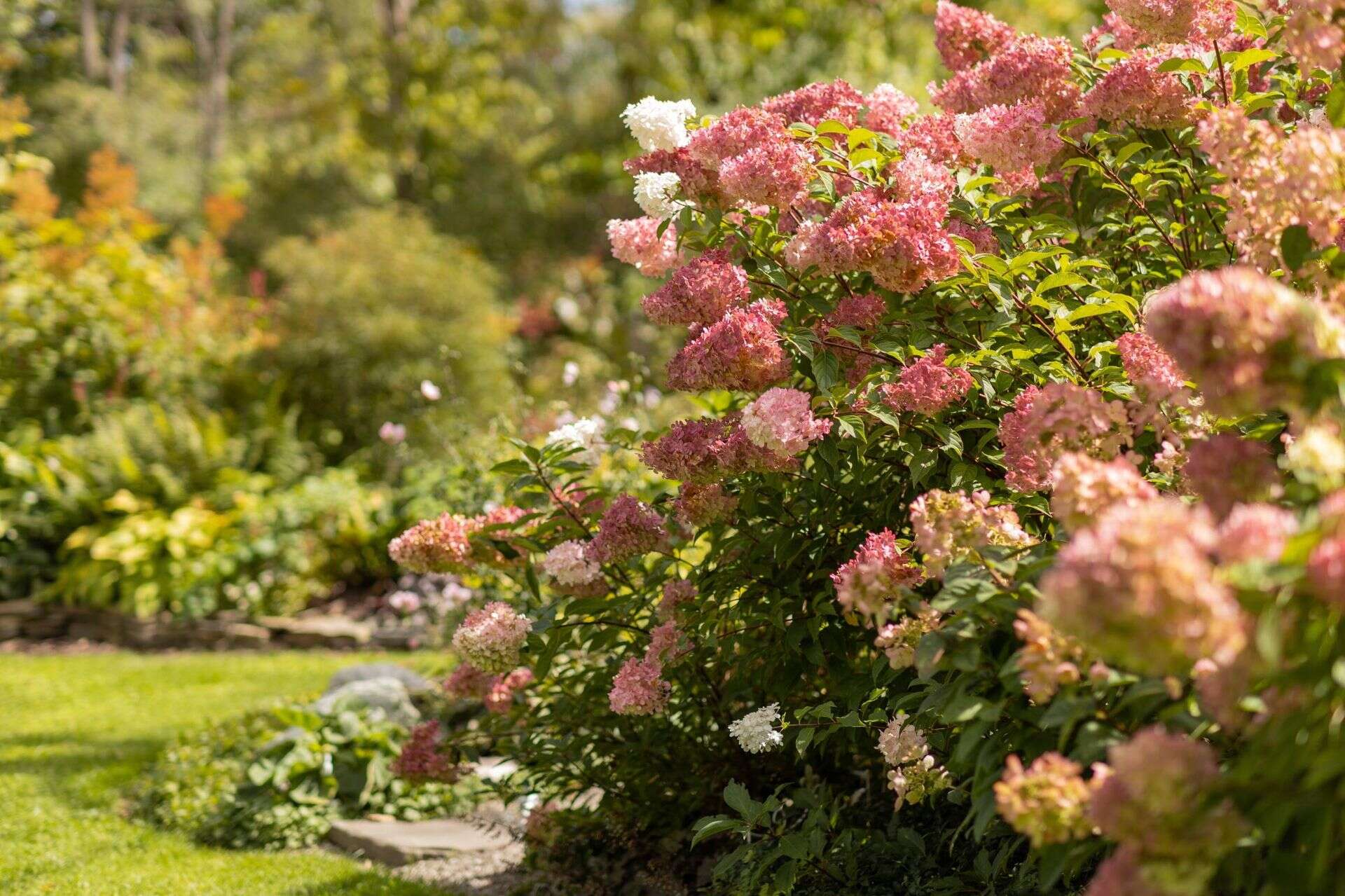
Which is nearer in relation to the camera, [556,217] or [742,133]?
[742,133]

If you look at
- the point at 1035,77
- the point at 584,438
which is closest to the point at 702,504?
the point at 584,438

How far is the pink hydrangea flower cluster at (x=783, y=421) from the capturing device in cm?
226

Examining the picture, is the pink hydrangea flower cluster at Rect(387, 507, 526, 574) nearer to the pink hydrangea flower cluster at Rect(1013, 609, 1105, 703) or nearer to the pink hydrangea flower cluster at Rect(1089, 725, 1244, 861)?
the pink hydrangea flower cluster at Rect(1013, 609, 1105, 703)

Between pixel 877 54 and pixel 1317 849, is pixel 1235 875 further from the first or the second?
pixel 877 54

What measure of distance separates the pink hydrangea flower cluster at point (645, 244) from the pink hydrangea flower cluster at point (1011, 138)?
75 cm

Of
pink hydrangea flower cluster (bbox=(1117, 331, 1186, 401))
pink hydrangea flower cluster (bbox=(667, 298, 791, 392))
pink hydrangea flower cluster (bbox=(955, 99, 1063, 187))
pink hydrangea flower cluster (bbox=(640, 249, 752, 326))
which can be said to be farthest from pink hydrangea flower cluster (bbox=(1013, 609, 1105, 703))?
pink hydrangea flower cluster (bbox=(955, 99, 1063, 187))

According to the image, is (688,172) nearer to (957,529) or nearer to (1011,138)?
(1011,138)

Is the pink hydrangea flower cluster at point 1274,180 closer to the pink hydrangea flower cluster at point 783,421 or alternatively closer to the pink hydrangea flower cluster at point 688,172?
the pink hydrangea flower cluster at point 783,421

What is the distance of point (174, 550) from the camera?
7.72 meters

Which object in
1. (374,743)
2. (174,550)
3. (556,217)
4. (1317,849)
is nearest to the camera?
(1317,849)

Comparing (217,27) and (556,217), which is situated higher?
(217,27)

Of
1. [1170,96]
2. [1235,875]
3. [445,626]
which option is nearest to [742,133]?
[1170,96]

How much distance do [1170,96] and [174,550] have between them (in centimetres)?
689

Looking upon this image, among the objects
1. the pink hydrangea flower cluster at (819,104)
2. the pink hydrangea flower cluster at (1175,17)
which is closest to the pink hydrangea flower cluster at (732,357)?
the pink hydrangea flower cluster at (819,104)
